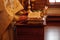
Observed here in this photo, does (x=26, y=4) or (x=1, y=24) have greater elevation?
(x=26, y=4)

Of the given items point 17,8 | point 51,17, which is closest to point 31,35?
point 17,8

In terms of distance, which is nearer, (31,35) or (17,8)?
(31,35)

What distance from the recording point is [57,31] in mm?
4375

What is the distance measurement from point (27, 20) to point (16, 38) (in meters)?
0.25

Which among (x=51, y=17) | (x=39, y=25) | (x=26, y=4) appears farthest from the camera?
(x=51, y=17)

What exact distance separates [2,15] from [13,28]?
1.07 feet

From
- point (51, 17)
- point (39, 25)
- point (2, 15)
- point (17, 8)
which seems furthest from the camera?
point (51, 17)

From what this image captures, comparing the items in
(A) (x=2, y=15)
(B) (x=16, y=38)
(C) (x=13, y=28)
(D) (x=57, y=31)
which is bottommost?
(D) (x=57, y=31)

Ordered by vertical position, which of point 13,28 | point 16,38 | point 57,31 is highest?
point 13,28

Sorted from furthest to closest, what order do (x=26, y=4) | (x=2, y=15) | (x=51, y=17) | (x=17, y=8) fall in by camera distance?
1. (x=51, y=17)
2. (x=26, y=4)
3. (x=17, y=8)
4. (x=2, y=15)

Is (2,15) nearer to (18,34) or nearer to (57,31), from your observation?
(18,34)

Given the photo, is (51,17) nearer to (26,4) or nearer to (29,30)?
(26,4)

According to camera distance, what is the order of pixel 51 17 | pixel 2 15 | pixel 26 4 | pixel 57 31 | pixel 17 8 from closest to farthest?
1. pixel 2 15
2. pixel 17 8
3. pixel 26 4
4. pixel 57 31
5. pixel 51 17

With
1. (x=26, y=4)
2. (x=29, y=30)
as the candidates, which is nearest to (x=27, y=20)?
(x=29, y=30)
